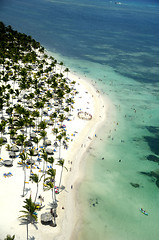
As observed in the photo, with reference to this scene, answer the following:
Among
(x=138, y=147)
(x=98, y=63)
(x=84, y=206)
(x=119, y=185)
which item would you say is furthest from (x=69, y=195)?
(x=98, y=63)

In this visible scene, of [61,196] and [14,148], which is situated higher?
[14,148]

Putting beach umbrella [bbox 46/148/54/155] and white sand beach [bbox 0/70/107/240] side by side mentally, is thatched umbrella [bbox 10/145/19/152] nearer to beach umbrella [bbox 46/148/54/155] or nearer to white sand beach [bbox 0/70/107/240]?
white sand beach [bbox 0/70/107/240]

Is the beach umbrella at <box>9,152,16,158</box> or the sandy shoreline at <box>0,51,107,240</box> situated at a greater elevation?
the beach umbrella at <box>9,152,16,158</box>


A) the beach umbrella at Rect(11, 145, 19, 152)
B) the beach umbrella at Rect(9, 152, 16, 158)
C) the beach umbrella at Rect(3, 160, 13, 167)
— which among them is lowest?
the beach umbrella at Rect(3, 160, 13, 167)

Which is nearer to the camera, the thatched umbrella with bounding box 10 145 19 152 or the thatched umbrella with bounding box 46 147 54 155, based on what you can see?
the thatched umbrella with bounding box 10 145 19 152

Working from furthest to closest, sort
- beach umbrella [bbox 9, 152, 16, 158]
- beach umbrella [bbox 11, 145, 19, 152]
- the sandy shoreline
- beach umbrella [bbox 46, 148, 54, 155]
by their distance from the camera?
beach umbrella [bbox 46, 148, 54, 155] < beach umbrella [bbox 11, 145, 19, 152] < beach umbrella [bbox 9, 152, 16, 158] < the sandy shoreline

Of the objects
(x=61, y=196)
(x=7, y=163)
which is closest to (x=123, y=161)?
(x=61, y=196)

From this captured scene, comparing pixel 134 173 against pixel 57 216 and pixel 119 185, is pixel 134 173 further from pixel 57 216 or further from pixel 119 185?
pixel 57 216

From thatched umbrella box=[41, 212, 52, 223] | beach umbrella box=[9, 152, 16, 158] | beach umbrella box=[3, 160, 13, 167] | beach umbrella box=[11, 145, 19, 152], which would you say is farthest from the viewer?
beach umbrella box=[11, 145, 19, 152]

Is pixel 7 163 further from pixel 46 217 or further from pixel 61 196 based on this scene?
pixel 46 217

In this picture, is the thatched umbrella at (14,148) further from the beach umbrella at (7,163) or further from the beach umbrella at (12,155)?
the beach umbrella at (7,163)

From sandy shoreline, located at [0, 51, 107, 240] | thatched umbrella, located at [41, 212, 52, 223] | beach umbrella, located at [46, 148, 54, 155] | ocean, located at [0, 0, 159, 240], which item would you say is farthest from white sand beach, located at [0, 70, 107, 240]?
beach umbrella, located at [46, 148, 54, 155]

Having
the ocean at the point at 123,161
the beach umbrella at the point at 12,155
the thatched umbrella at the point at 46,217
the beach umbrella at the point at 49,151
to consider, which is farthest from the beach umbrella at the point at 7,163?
the ocean at the point at 123,161
